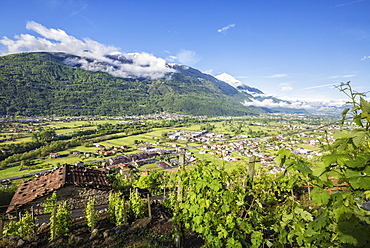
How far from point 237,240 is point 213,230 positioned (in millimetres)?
447

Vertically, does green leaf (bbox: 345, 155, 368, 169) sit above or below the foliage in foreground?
above

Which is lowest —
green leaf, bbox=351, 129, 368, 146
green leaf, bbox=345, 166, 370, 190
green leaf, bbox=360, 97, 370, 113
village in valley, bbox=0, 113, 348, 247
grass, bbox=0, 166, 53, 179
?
grass, bbox=0, 166, 53, 179

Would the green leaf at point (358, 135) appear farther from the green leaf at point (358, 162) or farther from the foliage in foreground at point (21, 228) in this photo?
the foliage in foreground at point (21, 228)

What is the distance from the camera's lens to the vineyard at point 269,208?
1205mm

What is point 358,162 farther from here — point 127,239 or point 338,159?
point 127,239

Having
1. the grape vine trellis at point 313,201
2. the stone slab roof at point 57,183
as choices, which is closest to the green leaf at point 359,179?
the grape vine trellis at point 313,201

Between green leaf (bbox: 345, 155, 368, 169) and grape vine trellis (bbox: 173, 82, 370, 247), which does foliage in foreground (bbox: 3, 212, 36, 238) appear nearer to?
grape vine trellis (bbox: 173, 82, 370, 247)

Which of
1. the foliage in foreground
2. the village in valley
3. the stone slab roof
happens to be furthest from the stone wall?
the foliage in foreground

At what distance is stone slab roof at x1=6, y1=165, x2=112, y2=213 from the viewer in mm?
8921

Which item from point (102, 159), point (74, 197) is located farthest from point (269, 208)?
point (102, 159)

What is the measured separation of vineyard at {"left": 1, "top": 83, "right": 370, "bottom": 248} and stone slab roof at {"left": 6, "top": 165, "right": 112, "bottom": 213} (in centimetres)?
272

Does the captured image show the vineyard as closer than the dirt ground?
Yes

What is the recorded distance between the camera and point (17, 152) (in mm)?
62375

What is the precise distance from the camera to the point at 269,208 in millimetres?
3137
